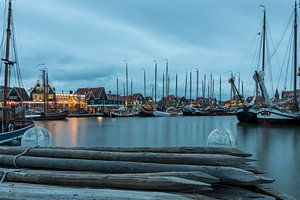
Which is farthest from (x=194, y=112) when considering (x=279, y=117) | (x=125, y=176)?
(x=125, y=176)

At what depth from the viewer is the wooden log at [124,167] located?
14.3ft

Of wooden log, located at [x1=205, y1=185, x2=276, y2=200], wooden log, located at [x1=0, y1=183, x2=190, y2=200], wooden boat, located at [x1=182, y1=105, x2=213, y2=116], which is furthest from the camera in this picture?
wooden boat, located at [x1=182, y1=105, x2=213, y2=116]

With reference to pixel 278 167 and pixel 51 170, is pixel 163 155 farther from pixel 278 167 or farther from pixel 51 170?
pixel 278 167

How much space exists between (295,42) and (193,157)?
47093 millimetres

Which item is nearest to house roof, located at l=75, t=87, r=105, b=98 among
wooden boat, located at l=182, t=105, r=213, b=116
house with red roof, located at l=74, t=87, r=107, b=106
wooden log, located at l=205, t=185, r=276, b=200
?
house with red roof, located at l=74, t=87, r=107, b=106

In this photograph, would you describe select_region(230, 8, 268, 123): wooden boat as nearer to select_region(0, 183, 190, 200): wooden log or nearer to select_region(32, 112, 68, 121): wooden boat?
select_region(32, 112, 68, 121): wooden boat

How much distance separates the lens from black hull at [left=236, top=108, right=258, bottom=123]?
158 ft

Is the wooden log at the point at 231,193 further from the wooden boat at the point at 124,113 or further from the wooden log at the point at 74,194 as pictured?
the wooden boat at the point at 124,113

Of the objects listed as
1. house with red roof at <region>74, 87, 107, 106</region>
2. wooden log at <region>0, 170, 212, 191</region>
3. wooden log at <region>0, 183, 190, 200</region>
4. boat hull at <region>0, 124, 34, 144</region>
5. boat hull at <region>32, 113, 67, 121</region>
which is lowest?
boat hull at <region>32, 113, 67, 121</region>

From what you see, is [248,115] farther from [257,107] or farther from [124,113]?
[124,113]

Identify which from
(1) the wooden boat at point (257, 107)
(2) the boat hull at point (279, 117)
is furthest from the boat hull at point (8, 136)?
(1) the wooden boat at point (257, 107)

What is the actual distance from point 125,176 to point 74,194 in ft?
2.43

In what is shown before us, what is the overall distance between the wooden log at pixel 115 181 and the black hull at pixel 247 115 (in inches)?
1812

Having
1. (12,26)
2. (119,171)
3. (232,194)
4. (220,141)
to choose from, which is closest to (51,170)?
(119,171)
